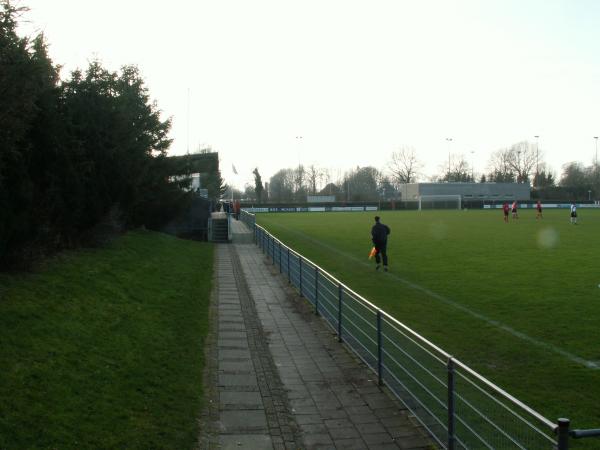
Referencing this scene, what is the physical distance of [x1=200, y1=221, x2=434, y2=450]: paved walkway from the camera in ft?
18.1

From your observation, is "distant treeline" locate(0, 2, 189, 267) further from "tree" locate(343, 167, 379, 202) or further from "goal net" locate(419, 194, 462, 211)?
"tree" locate(343, 167, 379, 202)

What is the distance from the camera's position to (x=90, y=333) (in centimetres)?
803

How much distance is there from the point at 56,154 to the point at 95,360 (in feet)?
22.4

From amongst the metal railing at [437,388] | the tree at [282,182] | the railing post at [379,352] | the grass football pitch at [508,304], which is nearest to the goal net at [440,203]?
the tree at [282,182]

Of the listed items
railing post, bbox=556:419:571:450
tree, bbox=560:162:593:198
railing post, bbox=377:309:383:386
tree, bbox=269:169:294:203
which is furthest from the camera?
tree, bbox=269:169:294:203

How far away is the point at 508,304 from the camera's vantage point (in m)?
12.5

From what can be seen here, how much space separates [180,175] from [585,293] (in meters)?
22.5

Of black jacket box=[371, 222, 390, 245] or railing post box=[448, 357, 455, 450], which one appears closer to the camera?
railing post box=[448, 357, 455, 450]

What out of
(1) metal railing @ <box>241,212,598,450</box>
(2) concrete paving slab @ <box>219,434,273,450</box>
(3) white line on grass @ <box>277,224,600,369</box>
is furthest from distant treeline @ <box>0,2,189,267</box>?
(3) white line on grass @ <box>277,224,600,369</box>

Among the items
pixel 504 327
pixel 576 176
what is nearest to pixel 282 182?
pixel 576 176

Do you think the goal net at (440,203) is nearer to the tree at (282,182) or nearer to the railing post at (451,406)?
the tree at (282,182)

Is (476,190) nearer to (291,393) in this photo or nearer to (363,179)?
(363,179)

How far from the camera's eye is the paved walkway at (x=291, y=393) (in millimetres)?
5523

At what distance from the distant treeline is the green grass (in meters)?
0.98
